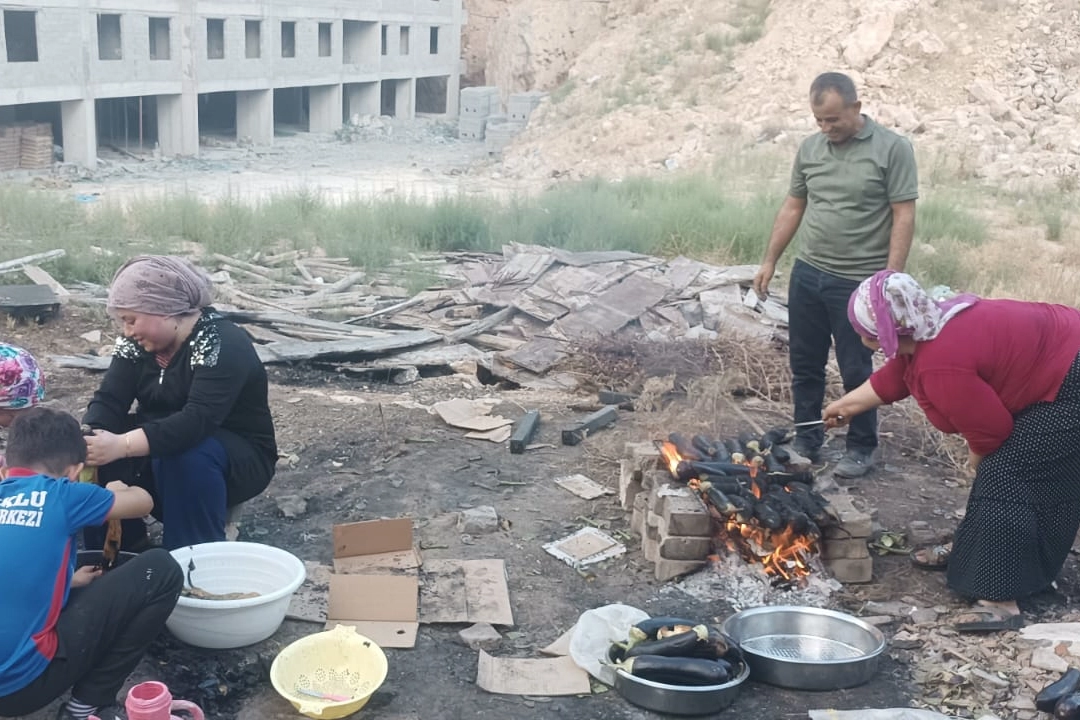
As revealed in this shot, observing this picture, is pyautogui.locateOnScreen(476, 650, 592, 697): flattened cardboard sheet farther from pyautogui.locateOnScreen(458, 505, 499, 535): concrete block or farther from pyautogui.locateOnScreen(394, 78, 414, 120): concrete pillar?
pyautogui.locateOnScreen(394, 78, 414, 120): concrete pillar

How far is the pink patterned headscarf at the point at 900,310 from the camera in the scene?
417 cm

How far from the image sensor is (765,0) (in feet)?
95.8

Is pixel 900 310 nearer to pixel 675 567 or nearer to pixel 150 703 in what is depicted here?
pixel 675 567

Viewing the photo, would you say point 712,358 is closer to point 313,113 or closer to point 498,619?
point 498,619

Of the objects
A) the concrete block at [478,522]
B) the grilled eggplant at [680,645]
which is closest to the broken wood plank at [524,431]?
the concrete block at [478,522]

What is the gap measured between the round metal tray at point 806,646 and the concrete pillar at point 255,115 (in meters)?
29.9

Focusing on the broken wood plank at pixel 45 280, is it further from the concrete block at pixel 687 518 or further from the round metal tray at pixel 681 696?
the round metal tray at pixel 681 696

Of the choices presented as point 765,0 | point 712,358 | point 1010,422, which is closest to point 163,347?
point 1010,422

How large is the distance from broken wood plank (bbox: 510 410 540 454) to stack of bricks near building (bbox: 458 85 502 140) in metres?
Result: 26.7

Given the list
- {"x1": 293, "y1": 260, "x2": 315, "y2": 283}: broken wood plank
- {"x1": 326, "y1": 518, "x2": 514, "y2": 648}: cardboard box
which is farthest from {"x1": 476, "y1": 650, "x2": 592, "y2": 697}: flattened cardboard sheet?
{"x1": 293, "y1": 260, "x2": 315, "y2": 283}: broken wood plank

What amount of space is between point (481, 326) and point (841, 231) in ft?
14.9

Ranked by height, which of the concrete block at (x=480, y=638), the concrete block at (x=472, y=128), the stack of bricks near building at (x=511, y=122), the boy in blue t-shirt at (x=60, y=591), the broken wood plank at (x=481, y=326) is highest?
the boy in blue t-shirt at (x=60, y=591)

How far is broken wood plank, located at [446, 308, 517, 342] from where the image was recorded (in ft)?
30.9

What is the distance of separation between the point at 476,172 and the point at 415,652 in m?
22.5
